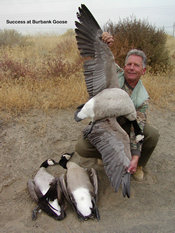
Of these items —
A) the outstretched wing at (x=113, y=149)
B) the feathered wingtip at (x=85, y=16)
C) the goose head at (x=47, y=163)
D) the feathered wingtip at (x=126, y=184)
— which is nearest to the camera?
the feathered wingtip at (x=126, y=184)

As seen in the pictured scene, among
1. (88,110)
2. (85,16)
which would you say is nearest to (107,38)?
(85,16)

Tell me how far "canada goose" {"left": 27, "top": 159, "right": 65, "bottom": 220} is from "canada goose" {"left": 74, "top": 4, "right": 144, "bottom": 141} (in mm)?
1027

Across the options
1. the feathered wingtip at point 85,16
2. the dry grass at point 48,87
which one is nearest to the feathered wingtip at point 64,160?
the dry grass at point 48,87

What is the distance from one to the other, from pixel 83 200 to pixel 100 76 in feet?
4.83

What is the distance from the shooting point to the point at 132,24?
22.7 ft

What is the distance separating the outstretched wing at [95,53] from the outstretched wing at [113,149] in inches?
18.7

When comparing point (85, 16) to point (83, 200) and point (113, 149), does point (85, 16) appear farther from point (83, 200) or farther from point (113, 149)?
point (83, 200)

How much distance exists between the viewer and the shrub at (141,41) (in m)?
6.38

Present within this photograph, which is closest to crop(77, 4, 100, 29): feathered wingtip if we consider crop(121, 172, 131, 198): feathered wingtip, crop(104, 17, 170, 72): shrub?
crop(121, 172, 131, 198): feathered wingtip

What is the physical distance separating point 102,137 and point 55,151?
1.21 m

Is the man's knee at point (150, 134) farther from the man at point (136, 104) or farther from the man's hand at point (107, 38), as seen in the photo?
the man's hand at point (107, 38)

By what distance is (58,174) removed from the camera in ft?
11.0

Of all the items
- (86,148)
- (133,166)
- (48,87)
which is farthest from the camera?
(48,87)

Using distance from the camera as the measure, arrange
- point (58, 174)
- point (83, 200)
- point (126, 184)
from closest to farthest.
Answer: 1. point (126, 184)
2. point (83, 200)
3. point (58, 174)
